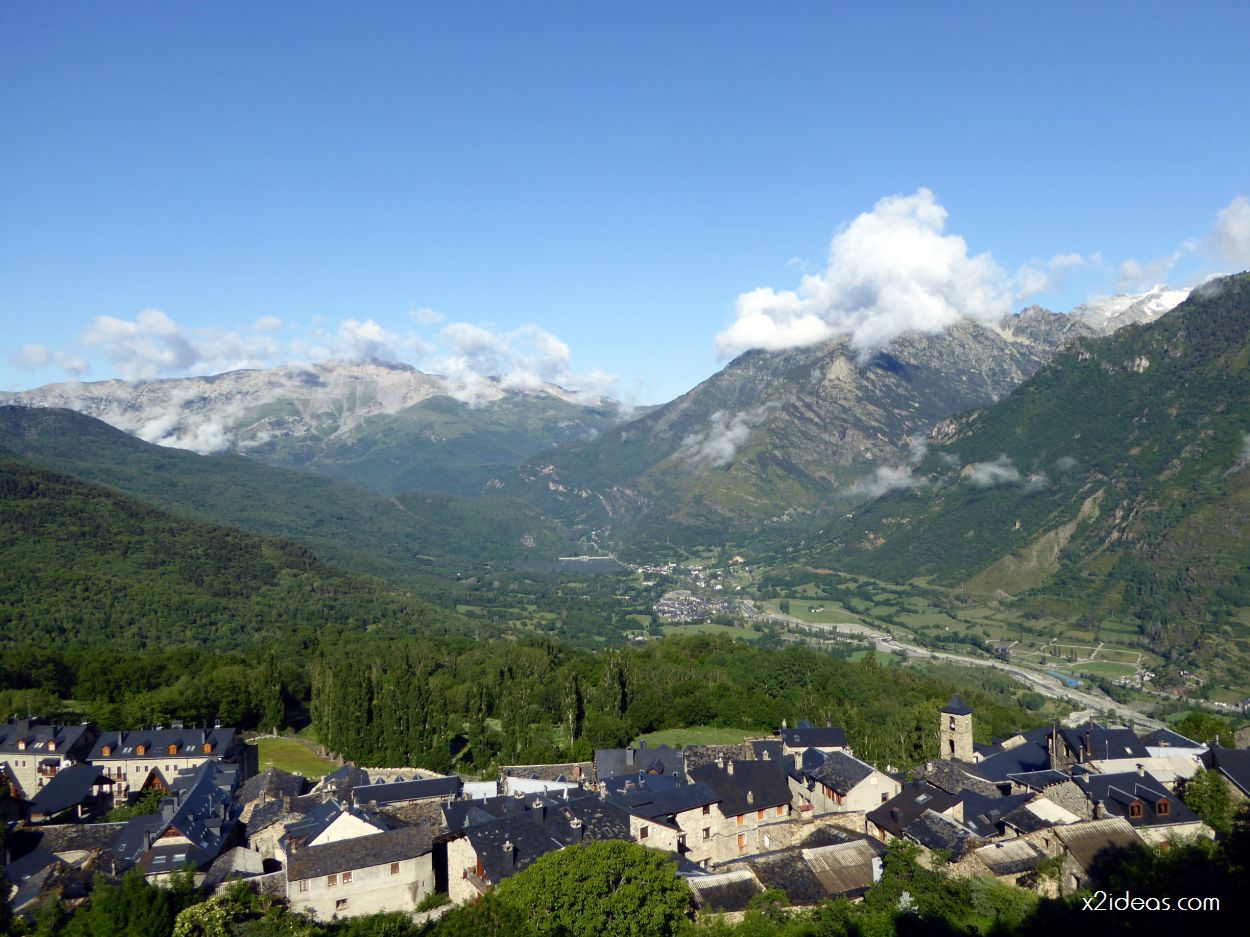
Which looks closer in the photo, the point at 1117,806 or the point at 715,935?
the point at 715,935

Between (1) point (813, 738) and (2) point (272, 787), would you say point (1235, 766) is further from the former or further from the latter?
(2) point (272, 787)

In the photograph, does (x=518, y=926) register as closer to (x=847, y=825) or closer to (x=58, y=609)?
(x=847, y=825)

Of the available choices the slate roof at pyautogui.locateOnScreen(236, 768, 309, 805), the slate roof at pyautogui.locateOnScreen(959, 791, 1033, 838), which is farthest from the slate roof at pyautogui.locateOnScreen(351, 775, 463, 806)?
the slate roof at pyautogui.locateOnScreen(959, 791, 1033, 838)

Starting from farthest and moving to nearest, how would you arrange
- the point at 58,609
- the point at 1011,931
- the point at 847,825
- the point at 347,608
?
1. the point at 347,608
2. the point at 58,609
3. the point at 847,825
4. the point at 1011,931

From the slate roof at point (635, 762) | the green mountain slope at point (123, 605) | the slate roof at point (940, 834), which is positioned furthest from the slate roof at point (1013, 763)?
the green mountain slope at point (123, 605)

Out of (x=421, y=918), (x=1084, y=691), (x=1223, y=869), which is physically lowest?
(x=1084, y=691)

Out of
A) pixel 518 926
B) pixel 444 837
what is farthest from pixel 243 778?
pixel 518 926
